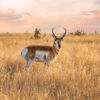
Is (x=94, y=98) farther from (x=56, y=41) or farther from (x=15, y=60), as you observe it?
(x=15, y=60)

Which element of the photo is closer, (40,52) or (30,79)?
(30,79)

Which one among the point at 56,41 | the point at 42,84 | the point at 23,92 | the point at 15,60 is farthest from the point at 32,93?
the point at 15,60

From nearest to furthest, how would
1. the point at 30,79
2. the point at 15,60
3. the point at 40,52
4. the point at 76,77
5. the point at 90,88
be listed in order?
the point at 90,88, the point at 30,79, the point at 76,77, the point at 40,52, the point at 15,60

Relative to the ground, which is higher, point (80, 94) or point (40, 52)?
point (40, 52)

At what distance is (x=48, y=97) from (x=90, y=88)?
36.3 inches

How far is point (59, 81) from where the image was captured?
473 cm

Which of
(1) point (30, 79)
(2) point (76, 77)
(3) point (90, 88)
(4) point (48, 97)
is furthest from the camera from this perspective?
(2) point (76, 77)

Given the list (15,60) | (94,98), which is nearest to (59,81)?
(94,98)

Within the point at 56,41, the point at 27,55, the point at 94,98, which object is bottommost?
the point at 94,98

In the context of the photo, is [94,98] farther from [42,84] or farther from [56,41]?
[56,41]

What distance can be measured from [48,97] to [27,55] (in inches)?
91.1

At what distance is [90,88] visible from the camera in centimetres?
423

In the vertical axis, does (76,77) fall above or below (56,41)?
below

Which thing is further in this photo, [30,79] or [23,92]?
[30,79]
